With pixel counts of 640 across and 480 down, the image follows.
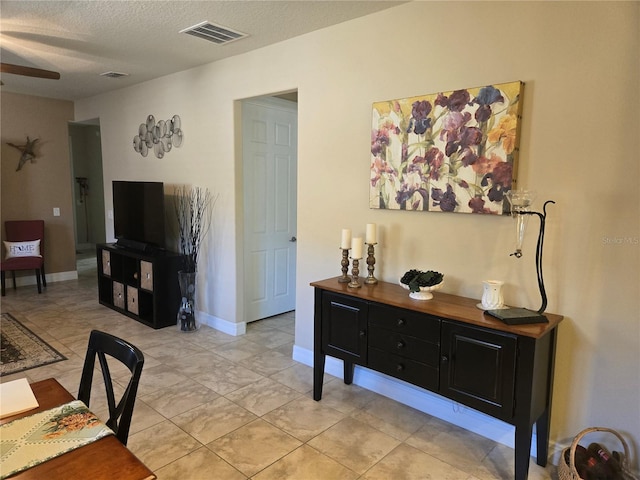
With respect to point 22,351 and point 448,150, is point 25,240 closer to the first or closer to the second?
point 22,351

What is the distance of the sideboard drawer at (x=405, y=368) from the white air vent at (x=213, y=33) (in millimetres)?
2585

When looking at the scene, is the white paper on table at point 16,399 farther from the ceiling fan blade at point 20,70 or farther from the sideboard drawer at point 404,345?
the ceiling fan blade at point 20,70

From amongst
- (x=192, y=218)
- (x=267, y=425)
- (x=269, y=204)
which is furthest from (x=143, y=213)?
(x=267, y=425)

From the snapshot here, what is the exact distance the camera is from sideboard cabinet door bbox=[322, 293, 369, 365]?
2.72 metres

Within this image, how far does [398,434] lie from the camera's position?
2.63 meters

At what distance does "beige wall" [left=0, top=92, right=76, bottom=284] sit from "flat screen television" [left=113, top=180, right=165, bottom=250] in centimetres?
220

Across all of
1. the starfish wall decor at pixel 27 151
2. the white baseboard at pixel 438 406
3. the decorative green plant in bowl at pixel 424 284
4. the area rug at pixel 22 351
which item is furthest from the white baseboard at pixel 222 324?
the starfish wall decor at pixel 27 151

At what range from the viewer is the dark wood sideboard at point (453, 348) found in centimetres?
210

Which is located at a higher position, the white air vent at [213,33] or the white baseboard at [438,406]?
the white air vent at [213,33]

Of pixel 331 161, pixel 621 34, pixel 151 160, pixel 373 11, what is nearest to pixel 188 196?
pixel 151 160

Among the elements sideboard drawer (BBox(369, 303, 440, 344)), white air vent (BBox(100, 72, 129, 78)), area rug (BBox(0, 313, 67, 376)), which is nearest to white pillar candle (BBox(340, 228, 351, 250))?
sideboard drawer (BBox(369, 303, 440, 344))

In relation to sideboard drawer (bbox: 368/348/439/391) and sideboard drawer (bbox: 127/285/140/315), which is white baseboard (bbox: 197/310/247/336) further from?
sideboard drawer (bbox: 368/348/439/391)

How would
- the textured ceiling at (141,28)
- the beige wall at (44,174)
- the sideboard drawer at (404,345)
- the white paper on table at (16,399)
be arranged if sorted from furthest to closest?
1. the beige wall at (44,174)
2. the textured ceiling at (141,28)
3. the sideboard drawer at (404,345)
4. the white paper on table at (16,399)

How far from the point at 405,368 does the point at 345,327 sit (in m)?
0.47
